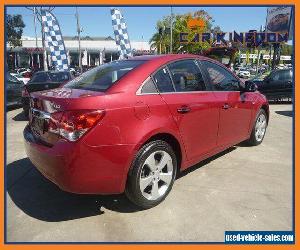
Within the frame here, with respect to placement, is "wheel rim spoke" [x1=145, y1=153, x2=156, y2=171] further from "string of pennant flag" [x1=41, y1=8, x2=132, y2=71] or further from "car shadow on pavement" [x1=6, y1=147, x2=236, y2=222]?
"string of pennant flag" [x1=41, y1=8, x2=132, y2=71]

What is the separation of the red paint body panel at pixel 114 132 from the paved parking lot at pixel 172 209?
0.39 m

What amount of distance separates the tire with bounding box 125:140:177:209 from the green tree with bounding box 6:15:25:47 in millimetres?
57699

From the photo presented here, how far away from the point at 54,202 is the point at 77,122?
4.09 feet

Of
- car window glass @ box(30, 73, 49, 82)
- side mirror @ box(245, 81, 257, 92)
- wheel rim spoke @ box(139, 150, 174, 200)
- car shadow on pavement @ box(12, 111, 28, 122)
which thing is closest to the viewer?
wheel rim spoke @ box(139, 150, 174, 200)

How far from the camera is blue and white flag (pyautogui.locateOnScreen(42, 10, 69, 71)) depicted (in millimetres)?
16453

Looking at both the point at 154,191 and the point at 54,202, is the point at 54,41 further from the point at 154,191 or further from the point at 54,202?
the point at 154,191

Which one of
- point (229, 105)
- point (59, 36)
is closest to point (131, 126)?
point (229, 105)

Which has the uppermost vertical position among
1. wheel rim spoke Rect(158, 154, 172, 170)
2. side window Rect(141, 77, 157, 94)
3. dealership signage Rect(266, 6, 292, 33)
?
dealership signage Rect(266, 6, 292, 33)

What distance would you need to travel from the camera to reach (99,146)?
293 cm

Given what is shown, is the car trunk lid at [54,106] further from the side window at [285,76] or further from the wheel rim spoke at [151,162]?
the side window at [285,76]

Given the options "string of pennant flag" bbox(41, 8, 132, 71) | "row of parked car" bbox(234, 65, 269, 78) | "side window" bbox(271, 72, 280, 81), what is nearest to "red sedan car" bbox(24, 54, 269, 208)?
"side window" bbox(271, 72, 280, 81)

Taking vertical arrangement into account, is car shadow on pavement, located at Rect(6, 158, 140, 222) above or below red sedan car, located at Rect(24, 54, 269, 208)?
below

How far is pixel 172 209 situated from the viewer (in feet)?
11.3

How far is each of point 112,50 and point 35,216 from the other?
54600 mm
